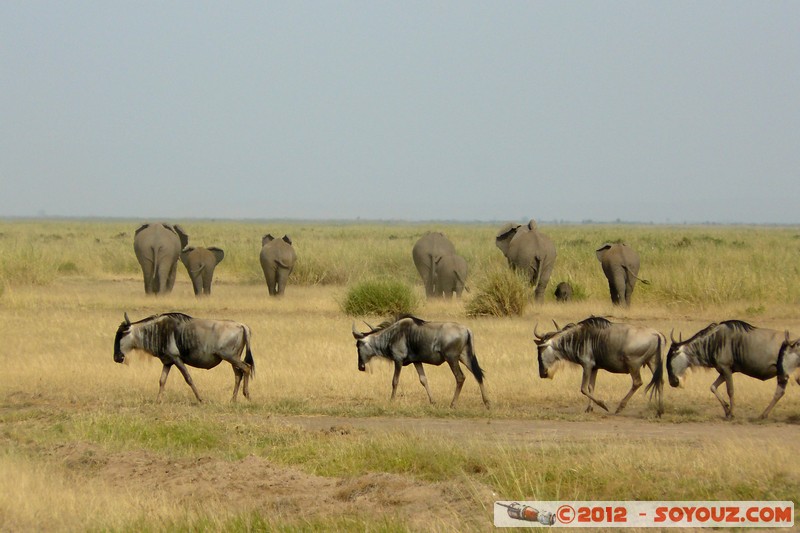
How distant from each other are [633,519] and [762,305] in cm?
1649

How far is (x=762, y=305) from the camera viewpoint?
22.5m

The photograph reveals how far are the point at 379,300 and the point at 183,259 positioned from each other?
6.99 m

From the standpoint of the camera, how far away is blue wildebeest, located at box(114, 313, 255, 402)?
1255 centimetres

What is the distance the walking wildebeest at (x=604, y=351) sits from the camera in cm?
1217

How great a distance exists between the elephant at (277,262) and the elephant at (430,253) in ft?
10.5

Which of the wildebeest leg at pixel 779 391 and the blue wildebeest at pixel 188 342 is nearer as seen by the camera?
the wildebeest leg at pixel 779 391

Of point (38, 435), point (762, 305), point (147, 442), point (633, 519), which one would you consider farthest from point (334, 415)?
point (762, 305)

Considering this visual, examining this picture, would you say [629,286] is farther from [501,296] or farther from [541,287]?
[501,296]

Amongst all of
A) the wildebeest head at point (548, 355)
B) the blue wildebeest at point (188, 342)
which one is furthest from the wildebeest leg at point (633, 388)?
the blue wildebeest at point (188, 342)

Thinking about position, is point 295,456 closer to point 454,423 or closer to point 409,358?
point 454,423

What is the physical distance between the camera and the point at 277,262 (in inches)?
1027

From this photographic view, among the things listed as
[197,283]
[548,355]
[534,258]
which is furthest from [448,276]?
[548,355]

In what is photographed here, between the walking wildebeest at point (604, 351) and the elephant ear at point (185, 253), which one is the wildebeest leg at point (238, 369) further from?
the elephant ear at point (185, 253)

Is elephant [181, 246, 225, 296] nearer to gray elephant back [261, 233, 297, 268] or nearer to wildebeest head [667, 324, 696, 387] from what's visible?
gray elephant back [261, 233, 297, 268]
